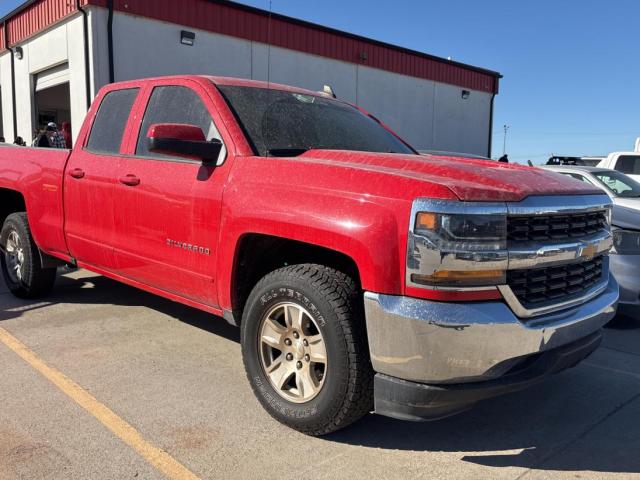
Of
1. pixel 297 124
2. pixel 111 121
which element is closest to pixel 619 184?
pixel 297 124

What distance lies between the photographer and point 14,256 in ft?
19.0

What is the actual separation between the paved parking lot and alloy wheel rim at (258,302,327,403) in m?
0.26

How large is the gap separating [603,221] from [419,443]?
1.66m

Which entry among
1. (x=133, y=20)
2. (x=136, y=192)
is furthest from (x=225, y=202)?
(x=133, y=20)

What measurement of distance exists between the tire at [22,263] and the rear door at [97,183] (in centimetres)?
86

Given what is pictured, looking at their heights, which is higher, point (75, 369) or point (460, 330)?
point (460, 330)

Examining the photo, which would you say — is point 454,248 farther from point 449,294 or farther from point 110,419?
point 110,419

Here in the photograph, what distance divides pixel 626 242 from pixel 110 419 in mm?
4582

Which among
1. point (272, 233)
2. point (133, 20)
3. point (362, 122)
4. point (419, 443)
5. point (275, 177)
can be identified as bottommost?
point (419, 443)

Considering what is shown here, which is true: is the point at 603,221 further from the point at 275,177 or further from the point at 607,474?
the point at 275,177

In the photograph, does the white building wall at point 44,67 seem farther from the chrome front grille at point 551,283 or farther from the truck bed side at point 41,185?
the chrome front grille at point 551,283

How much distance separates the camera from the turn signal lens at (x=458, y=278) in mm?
2457

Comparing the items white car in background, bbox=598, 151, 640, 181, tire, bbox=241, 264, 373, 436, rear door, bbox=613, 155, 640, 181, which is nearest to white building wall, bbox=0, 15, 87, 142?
tire, bbox=241, 264, 373, 436

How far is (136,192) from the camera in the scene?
13.1 feet
